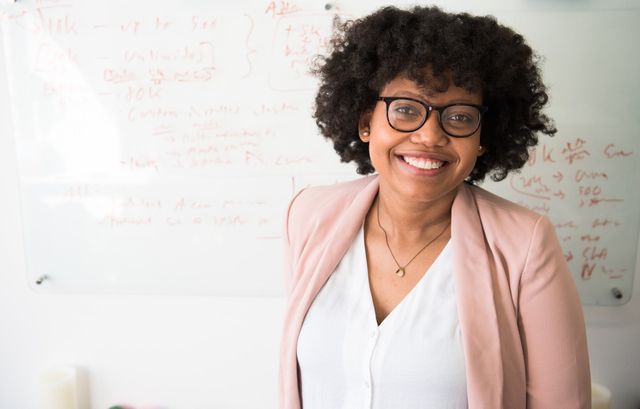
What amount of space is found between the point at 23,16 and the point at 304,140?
3.11ft

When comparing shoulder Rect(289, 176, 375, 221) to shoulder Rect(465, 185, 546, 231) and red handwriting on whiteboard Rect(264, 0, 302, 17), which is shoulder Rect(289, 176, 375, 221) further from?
red handwriting on whiteboard Rect(264, 0, 302, 17)

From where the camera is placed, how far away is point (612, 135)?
1267 millimetres

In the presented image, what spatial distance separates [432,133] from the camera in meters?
0.75

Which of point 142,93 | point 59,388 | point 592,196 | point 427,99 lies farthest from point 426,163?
point 59,388

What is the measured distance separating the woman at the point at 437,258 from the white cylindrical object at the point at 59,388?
3.41 feet

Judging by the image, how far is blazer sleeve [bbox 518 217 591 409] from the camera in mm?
734

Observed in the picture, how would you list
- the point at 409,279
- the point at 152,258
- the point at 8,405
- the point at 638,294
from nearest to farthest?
the point at 409,279 < the point at 638,294 < the point at 152,258 < the point at 8,405

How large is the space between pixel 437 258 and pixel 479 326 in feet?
0.48

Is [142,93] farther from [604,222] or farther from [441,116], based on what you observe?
[604,222]

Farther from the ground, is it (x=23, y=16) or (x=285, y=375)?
(x=23, y=16)

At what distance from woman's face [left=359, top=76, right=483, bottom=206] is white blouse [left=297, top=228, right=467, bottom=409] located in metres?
0.14

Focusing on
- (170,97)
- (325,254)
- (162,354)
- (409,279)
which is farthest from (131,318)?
(409,279)

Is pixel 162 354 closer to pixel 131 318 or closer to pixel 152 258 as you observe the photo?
pixel 131 318

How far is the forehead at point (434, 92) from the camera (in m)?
0.76
